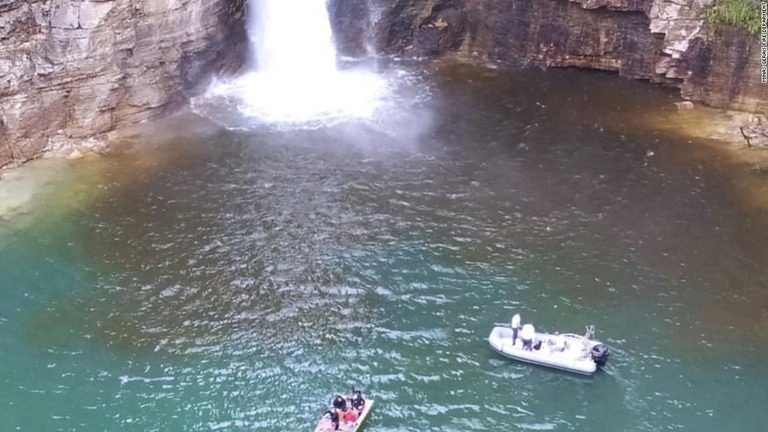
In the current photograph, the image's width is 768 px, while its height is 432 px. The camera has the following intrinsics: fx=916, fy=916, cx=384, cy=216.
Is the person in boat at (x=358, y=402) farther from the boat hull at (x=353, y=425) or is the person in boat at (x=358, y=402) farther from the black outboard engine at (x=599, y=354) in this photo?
the black outboard engine at (x=599, y=354)

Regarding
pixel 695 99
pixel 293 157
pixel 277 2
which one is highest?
pixel 277 2

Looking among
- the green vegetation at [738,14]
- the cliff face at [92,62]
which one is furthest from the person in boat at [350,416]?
the green vegetation at [738,14]

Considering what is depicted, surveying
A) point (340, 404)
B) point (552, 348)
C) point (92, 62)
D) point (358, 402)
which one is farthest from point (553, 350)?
point (92, 62)

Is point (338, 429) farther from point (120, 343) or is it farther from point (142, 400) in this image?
point (120, 343)

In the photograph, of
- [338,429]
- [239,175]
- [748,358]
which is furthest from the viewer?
[239,175]

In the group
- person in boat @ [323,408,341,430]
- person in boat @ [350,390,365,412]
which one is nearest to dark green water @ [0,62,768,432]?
person in boat @ [350,390,365,412]

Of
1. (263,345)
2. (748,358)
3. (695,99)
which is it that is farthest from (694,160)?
(263,345)

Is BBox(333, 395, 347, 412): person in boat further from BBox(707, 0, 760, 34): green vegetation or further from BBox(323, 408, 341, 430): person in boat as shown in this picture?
BBox(707, 0, 760, 34): green vegetation
